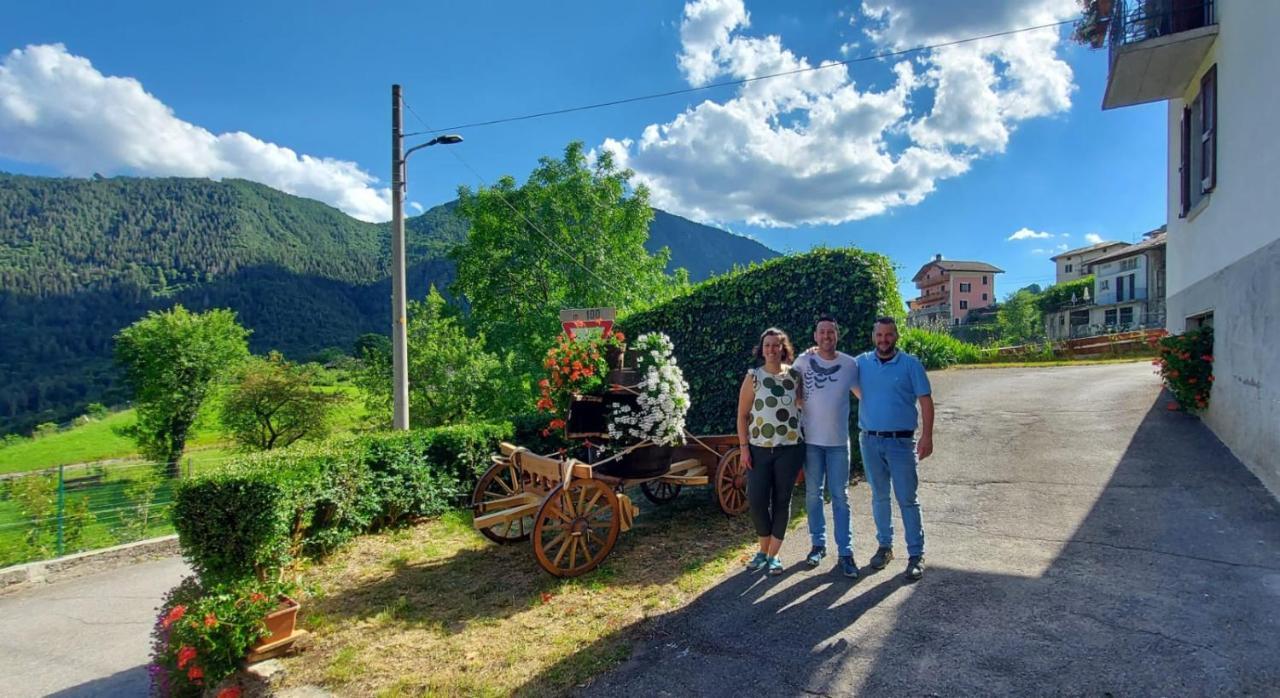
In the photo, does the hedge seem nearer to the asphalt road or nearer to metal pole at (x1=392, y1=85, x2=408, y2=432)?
the asphalt road

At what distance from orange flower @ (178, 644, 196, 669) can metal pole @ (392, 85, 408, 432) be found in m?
5.07

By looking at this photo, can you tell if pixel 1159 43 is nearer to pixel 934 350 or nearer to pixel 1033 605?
pixel 1033 605

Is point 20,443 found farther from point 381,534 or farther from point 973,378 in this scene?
point 973,378

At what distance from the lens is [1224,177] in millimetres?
6383

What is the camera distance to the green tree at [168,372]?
28.3m

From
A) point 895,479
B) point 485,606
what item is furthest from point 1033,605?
point 485,606

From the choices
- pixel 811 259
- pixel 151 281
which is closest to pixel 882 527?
pixel 811 259

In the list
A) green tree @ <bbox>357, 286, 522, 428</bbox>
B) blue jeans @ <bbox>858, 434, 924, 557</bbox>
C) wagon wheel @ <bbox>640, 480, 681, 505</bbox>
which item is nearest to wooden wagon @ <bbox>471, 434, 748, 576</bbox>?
wagon wheel @ <bbox>640, 480, 681, 505</bbox>

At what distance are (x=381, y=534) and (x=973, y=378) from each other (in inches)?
449

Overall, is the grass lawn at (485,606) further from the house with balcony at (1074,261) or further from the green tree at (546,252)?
the house with balcony at (1074,261)

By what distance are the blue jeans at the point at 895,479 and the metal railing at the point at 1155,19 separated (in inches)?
301

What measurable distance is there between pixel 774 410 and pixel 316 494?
13.6 ft

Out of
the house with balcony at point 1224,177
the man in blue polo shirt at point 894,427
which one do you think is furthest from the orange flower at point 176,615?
the house with balcony at point 1224,177

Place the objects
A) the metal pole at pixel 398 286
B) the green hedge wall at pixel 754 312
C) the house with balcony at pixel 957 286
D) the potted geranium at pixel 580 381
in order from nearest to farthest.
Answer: the potted geranium at pixel 580 381 < the green hedge wall at pixel 754 312 < the metal pole at pixel 398 286 < the house with balcony at pixel 957 286
